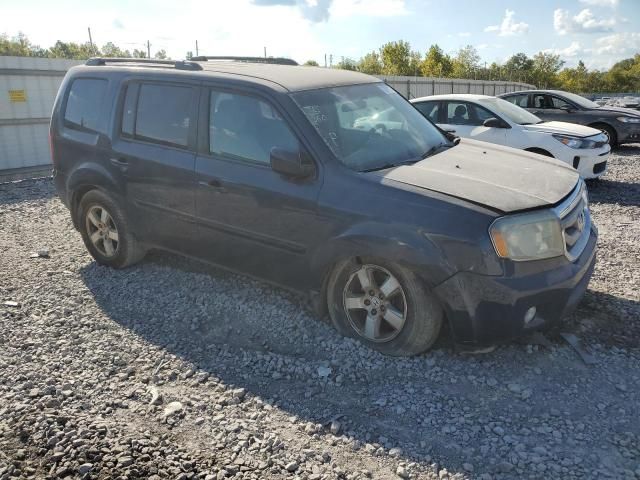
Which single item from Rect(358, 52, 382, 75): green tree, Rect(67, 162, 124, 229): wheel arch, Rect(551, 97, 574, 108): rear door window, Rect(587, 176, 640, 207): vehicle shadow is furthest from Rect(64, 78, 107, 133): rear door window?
Rect(358, 52, 382, 75): green tree

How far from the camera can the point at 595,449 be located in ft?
9.34

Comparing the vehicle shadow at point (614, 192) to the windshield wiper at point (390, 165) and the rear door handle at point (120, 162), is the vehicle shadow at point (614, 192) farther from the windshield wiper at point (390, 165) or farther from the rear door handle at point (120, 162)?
the rear door handle at point (120, 162)

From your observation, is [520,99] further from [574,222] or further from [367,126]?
[574,222]

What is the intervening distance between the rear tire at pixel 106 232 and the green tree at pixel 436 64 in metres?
56.4

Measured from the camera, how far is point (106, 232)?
17.6ft

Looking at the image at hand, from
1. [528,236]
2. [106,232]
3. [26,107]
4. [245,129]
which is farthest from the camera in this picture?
[26,107]

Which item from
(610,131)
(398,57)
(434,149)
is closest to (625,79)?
(398,57)

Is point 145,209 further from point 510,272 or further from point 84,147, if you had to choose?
point 510,272

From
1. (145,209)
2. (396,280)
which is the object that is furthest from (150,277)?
(396,280)

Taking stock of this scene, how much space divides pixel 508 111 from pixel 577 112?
4.33m

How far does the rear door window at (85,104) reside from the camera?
5.11 metres

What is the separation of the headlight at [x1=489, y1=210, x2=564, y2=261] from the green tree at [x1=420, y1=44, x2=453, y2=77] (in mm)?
57458

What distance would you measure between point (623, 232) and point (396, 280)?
419 cm

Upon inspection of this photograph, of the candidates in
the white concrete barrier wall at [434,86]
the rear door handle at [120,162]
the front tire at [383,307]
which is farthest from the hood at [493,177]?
the white concrete barrier wall at [434,86]
